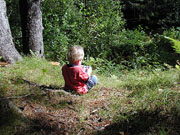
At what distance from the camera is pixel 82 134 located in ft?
7.43

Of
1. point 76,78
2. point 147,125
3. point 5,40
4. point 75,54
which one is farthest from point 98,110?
point 5,40

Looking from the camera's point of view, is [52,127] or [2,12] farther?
[2,12]

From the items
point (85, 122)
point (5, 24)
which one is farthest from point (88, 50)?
point (85, 122)

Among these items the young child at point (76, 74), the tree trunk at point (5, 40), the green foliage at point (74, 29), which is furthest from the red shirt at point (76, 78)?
the green foliage at point (74, 29)

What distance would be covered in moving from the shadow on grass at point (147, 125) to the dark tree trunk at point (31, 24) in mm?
4313

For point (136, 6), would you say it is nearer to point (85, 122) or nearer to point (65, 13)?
point (65, 13)

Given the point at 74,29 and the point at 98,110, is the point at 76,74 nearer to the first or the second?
the point at 98,110

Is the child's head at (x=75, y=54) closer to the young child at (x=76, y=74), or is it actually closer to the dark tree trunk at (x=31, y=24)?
the young child at (x=76, y=74)

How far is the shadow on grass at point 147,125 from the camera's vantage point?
84.7 inches

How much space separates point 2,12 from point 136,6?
1160cm

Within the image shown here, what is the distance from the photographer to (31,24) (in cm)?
591

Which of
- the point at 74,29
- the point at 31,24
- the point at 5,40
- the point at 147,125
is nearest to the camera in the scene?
the point at 147,125

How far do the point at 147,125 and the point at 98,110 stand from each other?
2.58 feet

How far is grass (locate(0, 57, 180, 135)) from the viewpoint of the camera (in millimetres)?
2254
